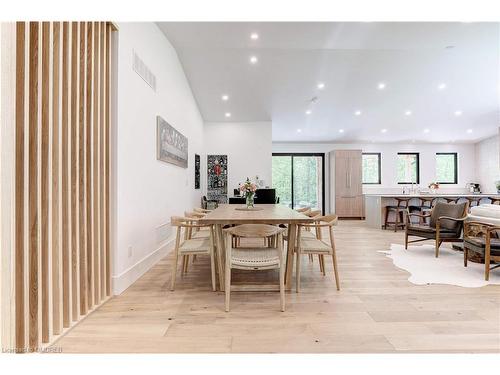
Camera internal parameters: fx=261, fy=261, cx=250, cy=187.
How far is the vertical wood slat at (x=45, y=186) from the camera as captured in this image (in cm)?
176

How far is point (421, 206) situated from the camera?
22.2 ft

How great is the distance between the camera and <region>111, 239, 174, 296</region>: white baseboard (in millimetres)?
2604

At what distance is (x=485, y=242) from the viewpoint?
3051mm

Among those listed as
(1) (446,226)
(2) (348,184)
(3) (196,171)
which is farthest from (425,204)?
(3) (196,171)

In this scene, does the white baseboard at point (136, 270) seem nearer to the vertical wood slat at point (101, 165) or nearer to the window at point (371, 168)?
the vertical wood slat at point (101, 165)

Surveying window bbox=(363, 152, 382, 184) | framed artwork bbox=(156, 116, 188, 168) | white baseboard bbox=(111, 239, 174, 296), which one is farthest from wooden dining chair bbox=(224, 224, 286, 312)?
window bbox=(363, 152, 382, 184)

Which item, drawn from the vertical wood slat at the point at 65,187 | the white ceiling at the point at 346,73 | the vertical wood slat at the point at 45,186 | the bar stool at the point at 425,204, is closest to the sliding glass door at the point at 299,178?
the white ceiling at the point at 346,73

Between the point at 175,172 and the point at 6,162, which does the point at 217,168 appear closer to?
the point at 175,172

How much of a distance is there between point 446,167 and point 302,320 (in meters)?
10.8

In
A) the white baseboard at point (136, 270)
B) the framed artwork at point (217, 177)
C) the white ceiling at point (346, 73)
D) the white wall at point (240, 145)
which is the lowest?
the white baseboard at point (136, 270)

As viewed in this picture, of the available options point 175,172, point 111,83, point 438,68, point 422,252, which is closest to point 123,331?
point 111,83

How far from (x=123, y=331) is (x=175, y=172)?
9.94 ft

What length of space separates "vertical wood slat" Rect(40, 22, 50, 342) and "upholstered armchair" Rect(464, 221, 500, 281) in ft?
13.9

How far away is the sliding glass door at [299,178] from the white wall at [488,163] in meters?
5.62
